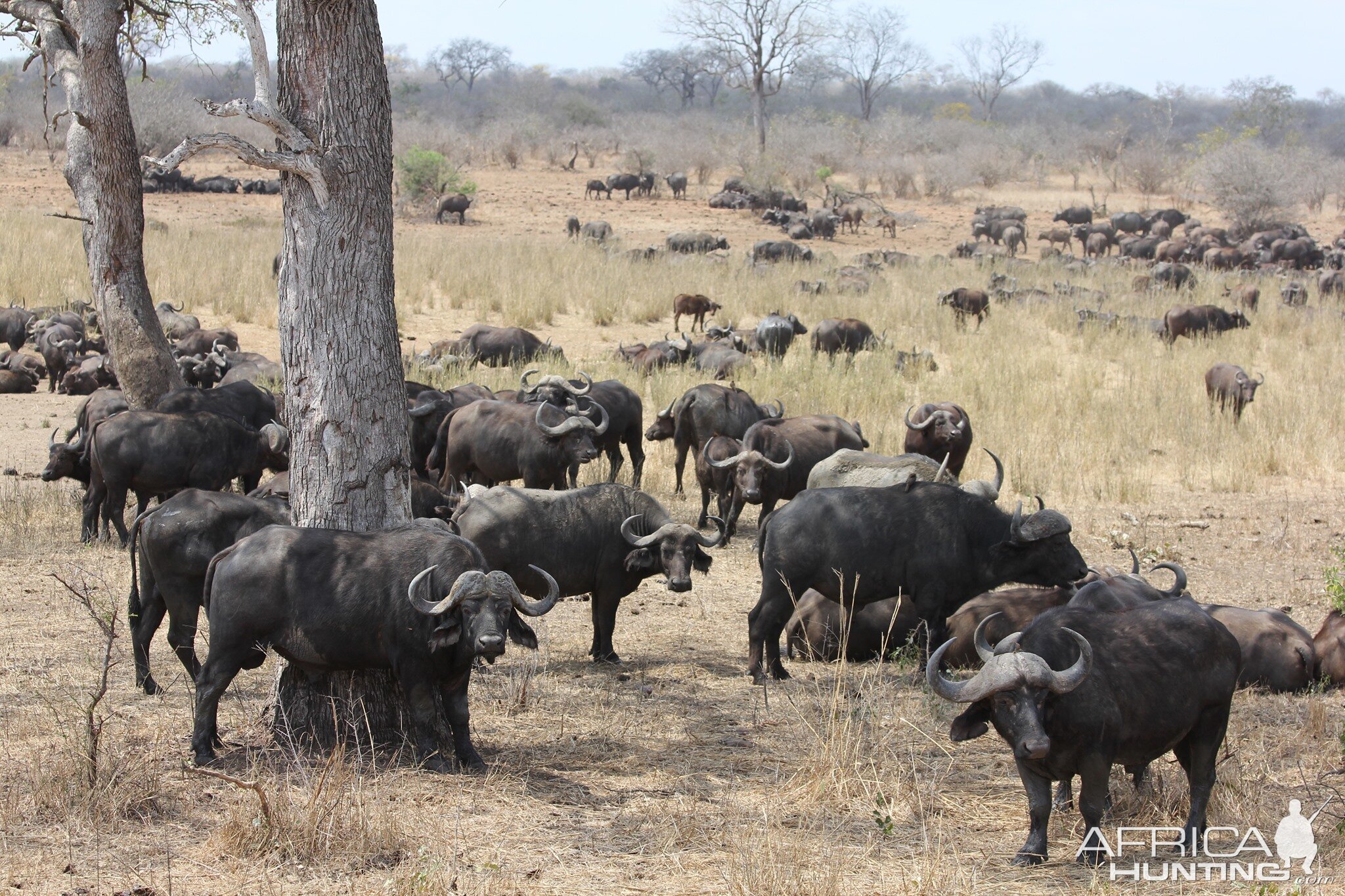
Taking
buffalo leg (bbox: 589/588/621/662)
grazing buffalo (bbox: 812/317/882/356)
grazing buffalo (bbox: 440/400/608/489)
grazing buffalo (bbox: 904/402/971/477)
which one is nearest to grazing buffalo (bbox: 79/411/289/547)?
grazing buffalo (bbox: 440/400/608/489)

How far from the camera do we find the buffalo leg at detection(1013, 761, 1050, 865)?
16.5 ft

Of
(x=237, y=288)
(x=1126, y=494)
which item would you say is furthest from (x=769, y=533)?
(x=237, y=288)

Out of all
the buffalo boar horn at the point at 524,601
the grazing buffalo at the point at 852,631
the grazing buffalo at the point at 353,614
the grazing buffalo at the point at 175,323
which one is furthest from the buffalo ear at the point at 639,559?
the grazing buffalo at the point at 175,323

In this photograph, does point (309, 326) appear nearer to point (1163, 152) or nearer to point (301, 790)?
point (301, 790)

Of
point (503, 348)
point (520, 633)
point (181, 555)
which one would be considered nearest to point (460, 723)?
point (520, 633)

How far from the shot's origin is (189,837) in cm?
513

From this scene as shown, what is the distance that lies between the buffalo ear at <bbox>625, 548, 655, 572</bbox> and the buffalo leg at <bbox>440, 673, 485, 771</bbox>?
2.33m

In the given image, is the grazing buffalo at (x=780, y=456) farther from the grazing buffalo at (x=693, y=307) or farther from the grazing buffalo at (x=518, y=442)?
the grazing buffalo at (x=693, y=307)

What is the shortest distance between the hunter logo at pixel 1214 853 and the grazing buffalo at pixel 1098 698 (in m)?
0.05

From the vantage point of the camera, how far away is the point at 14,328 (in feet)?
66.0

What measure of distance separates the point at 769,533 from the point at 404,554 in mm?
2694

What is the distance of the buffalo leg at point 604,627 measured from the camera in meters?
8.35

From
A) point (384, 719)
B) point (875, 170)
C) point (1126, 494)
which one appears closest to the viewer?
point (384, 719)

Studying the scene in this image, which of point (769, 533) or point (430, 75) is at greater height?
point (430, 75)
